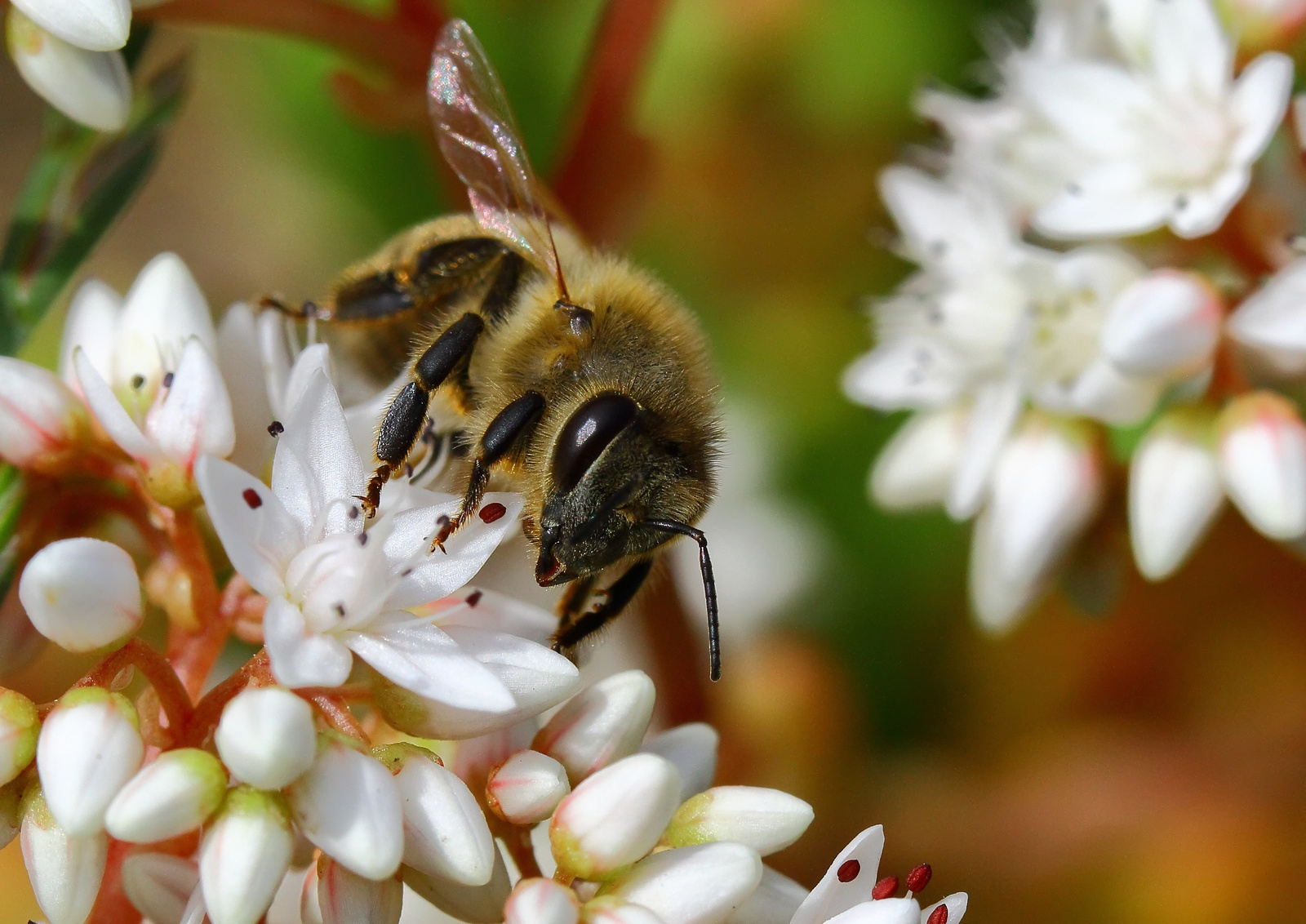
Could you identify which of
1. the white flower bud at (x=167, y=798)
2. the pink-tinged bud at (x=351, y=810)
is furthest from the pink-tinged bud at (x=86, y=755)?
the pink-tinged bud at (x=351, y=810)

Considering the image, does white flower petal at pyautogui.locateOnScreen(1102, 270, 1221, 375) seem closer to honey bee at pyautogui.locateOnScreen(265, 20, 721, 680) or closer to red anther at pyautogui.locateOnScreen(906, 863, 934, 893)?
honey bee at pyautogui.locateOnScreen(265, 20, 721, 680)

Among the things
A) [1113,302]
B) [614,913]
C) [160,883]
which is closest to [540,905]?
[614,913]

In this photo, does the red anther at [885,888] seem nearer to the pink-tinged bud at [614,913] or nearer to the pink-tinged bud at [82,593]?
the pink-tinged bud at [614,913]

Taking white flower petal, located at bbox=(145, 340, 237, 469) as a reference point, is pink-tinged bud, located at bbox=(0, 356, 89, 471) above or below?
below

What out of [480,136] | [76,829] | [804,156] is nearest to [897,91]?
[804,156]

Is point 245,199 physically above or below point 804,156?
below

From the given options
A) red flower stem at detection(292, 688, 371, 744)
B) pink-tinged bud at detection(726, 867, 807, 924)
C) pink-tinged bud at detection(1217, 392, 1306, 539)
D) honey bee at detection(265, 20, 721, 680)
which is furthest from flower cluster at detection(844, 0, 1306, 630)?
red flower stem at detection(292, 688, 371, 744)

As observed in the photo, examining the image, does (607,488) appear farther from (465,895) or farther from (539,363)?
(465,895)

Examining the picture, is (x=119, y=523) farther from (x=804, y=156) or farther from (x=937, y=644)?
(x=804, y=156)
